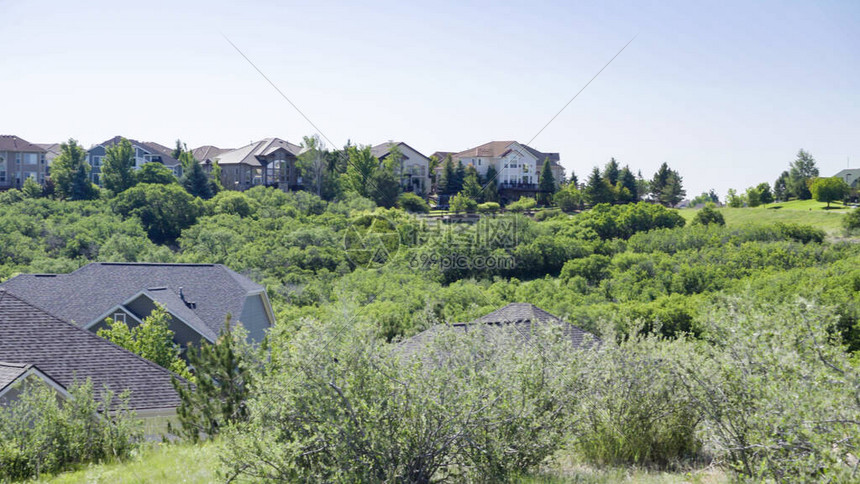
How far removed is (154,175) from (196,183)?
160 inches

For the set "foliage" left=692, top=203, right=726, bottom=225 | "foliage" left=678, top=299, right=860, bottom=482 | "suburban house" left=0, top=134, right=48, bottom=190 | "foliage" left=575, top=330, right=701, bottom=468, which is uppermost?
"suburban house" left=0, top=134, right=48, bottom=190

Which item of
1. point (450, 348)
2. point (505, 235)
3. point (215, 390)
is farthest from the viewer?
point (505, 235)

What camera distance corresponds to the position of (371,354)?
7.34m

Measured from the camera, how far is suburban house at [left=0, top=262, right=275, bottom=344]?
69.6 ft

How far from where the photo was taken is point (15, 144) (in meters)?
69.9

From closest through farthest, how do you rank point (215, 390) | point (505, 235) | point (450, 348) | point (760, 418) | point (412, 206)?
point (760, 418) → point (450, 348) → point (215, 390) → point (505, 235) → point (412, 206)

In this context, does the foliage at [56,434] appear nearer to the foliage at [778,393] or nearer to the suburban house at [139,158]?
the foliage at [778,393]

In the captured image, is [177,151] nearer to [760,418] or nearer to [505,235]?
[505,235]

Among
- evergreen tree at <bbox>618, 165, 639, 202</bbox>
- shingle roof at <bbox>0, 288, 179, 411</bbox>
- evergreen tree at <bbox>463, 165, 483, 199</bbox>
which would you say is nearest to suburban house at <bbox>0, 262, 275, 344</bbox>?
shingle roof at <bbox>0, 288, 179, 411</bbox>

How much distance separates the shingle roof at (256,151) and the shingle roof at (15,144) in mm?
20086

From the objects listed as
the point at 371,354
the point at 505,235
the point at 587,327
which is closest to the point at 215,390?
the point at 371,354

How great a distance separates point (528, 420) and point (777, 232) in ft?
A: 147

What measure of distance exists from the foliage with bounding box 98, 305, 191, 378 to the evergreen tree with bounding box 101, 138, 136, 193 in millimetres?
44763

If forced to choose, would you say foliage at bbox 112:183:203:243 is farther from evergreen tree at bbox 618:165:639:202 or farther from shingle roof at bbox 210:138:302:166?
evergreen tree at bbox 618:165:639:202
